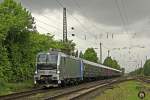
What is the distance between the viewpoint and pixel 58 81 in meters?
36.3

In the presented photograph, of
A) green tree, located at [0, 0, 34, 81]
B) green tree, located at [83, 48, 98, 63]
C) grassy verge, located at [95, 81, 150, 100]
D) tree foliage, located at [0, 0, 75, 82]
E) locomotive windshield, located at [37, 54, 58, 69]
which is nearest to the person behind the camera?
grassy verge, located at [95, 81, 150, 100]

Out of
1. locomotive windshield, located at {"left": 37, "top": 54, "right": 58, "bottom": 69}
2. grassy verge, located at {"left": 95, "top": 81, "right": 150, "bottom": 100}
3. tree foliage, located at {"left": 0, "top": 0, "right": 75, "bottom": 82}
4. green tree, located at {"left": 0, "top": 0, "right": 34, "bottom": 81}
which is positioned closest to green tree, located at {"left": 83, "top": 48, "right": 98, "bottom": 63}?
tree foliage, located at {"left": 0, "top": 0, "right": 75, "bottom": 82}

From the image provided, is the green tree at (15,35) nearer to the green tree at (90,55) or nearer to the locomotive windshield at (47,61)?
the locomotive windshield at (47,61)

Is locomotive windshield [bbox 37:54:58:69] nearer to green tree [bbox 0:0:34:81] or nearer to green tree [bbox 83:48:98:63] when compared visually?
green tree [bbox 0:0:34:81]

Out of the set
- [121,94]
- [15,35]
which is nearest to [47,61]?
[15,35]

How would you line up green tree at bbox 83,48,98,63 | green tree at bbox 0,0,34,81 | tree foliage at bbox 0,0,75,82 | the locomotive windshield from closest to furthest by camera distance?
the locomotive windshield, tree foliage at bbox 0,0,75,82, green tree at bbox 0,0,34,81, green tree at bbox 83,48,98,63

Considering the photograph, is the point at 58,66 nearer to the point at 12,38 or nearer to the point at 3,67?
the point at 3,67

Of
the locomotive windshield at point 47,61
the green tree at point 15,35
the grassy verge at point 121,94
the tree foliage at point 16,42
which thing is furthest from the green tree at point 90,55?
the grassy verge at point 121,94

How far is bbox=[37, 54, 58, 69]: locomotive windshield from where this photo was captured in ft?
120

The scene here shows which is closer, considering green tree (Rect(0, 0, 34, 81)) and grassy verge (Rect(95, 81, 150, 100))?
grassy verge (Rect(95, 81, 150, 100))

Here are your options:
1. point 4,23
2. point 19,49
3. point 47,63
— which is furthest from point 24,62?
point 47,63

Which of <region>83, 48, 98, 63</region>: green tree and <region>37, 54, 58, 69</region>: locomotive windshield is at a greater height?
<region>83, 48, 98, 63</region>: green tree

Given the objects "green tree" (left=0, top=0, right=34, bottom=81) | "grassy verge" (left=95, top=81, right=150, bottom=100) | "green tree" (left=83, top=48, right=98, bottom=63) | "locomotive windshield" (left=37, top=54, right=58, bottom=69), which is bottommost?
"grassy verge" (left=95, top=81, right=150, bottom=100)

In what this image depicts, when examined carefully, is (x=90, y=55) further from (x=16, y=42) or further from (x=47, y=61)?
(x=47, y=61)
